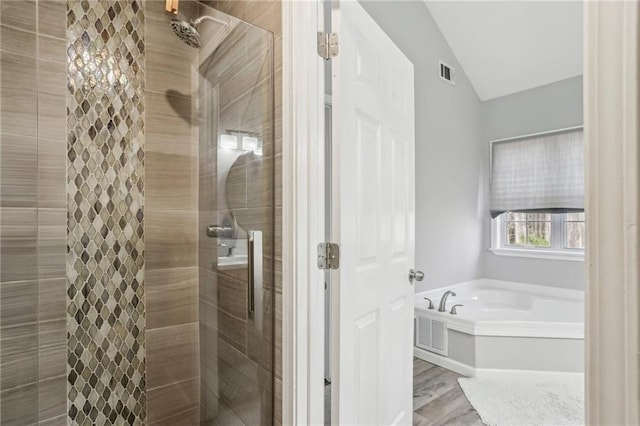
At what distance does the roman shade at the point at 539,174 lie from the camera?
334 cm

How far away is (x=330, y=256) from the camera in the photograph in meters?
1.20

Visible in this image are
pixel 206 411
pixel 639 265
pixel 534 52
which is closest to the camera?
pixel 639 265

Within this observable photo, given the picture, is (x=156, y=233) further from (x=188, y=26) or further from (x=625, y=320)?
(x=625, y=320)

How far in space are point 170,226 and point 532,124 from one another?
3.64m

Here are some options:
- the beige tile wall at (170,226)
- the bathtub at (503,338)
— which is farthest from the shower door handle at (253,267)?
the bathtub at (503,338)

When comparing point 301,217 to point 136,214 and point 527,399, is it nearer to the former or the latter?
point 136,214

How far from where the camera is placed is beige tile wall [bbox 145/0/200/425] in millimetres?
1587

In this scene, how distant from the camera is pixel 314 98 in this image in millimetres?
1158

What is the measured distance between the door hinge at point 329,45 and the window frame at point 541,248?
3.27 meters

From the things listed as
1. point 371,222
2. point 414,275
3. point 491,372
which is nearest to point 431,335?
point 491,372

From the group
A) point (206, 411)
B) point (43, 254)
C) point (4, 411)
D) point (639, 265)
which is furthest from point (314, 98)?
point (4, 411)

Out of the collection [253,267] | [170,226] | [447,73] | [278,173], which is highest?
Answer: [447,73]

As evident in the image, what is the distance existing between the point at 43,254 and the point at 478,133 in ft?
13.0

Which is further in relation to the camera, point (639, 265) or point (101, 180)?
point (101, 180)
